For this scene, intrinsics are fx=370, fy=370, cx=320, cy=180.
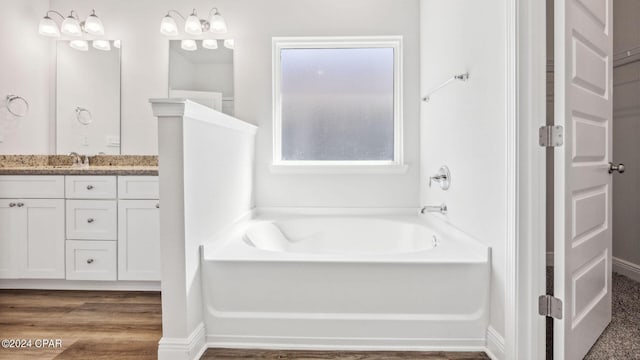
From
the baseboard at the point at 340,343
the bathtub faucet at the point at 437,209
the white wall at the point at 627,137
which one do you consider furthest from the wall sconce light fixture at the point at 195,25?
the white wall at the point at 627,137

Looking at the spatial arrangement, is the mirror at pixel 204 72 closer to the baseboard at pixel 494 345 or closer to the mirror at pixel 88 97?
the mirror at pixel 88 97

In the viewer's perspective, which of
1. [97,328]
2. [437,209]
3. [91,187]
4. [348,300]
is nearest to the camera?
[348,300]

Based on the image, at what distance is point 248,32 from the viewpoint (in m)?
3.08

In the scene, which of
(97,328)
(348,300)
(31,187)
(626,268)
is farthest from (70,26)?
(626,268)

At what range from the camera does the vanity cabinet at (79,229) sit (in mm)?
2635

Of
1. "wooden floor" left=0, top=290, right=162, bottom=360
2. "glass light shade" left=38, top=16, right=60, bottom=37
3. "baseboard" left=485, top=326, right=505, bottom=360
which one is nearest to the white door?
"baseboard" left=485, top=326, right=505, bottom=360

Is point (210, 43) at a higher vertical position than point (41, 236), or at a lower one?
higher

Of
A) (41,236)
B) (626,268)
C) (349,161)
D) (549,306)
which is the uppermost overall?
(349,161)

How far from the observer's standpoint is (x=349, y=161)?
313cm

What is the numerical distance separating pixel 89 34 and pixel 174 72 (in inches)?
31.3

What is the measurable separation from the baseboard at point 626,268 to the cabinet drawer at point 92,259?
11.9ft

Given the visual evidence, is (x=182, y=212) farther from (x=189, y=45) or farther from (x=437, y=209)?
(x=189, y=45)

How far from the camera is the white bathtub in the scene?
177 cm

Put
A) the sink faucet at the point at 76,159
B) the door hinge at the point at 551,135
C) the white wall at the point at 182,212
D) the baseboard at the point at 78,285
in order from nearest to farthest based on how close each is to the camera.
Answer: the door hinge at the point at 551,135
the white wall at the point at 182,212
the baseboard at the point at 78,285
the sink faucet at the point at 76,159
